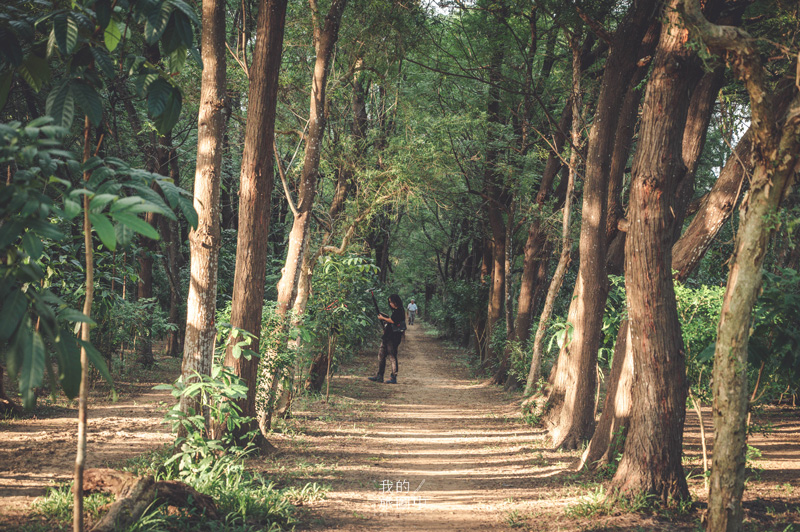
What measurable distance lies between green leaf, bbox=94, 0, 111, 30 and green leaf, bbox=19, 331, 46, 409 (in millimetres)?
1604

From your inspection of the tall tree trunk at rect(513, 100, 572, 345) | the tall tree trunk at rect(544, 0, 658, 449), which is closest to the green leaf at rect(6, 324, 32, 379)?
the tall tree trunk at rect(544, 0, 658, 449)

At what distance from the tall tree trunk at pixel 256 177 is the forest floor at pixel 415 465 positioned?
1.36 meters

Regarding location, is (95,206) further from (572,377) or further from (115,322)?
(115,322)

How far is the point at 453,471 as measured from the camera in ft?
23.6

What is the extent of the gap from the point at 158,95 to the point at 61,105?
0.45 m

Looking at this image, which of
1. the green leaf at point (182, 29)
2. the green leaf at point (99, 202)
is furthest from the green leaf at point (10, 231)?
the green leaf at point (182, 29)

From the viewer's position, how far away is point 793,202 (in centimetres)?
1088

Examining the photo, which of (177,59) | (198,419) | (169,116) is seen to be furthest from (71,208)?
(198,419)

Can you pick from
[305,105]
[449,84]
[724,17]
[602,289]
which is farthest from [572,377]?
[449,84]

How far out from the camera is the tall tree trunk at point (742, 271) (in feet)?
12.0

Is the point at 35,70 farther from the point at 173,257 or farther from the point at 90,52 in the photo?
the point at 173,257

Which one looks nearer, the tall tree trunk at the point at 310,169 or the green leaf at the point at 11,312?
the green leaf at the point at 11,312

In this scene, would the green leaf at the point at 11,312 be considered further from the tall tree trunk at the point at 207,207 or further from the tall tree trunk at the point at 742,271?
the tall tree trunk at the point at 742,271
